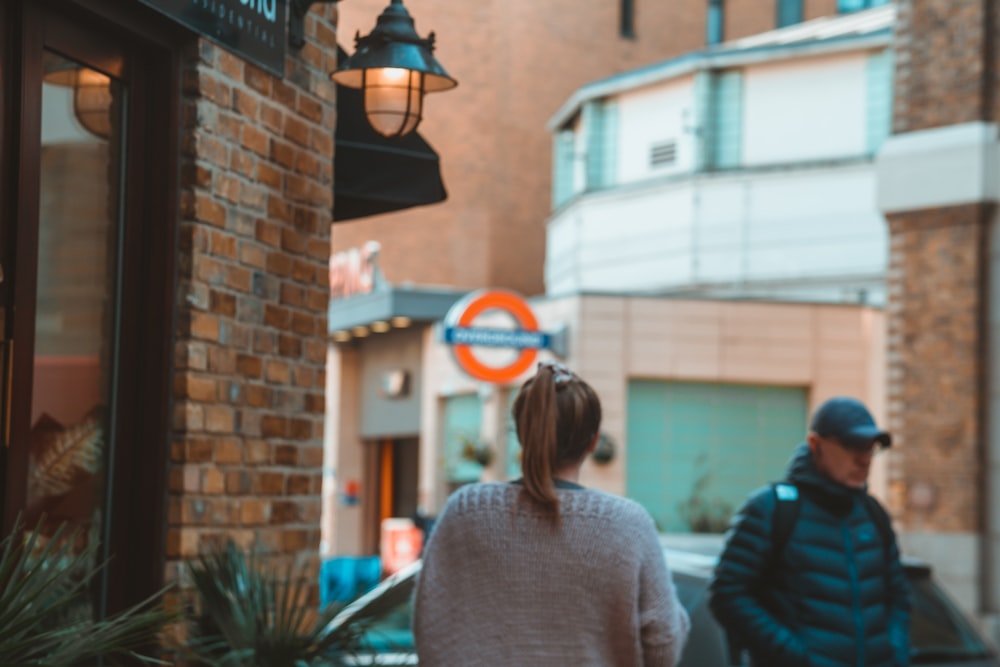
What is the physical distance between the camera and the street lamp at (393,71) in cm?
546

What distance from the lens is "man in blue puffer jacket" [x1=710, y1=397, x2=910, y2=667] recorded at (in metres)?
5.12

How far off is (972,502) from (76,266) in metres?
10.5

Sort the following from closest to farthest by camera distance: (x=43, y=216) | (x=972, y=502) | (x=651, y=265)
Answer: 1. (x=43, y=216)
2. (x=972, y=502)
3. (x=651, y=265)

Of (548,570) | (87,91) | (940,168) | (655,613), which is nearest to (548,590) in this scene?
(548,570)

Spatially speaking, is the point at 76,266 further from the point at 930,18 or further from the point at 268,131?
the point at 930,18

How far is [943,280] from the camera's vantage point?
46.2 ft

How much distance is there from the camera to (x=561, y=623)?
371cm

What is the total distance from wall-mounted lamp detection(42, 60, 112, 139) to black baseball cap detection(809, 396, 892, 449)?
232cm

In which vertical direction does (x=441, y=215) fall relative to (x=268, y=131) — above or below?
above

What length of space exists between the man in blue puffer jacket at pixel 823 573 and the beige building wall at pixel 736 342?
20074 millimetres

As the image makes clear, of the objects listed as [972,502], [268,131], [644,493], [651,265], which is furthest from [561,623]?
[651,265]

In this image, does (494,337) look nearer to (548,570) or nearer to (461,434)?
(461,434)

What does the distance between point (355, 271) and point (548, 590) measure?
94.0ft

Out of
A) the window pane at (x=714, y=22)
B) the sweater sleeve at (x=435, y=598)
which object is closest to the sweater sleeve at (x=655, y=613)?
the sweater sleeve at (x=435, y=598)
